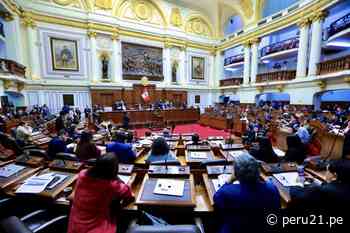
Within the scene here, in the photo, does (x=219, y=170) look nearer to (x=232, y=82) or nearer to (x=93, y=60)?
(x=93, y=60)

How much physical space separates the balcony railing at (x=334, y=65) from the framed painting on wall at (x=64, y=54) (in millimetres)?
14065

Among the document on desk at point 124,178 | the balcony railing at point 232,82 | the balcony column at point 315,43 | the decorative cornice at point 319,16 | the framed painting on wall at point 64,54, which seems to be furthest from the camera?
the balcony railing at point 232,82

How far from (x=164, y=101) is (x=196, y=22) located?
317 inches

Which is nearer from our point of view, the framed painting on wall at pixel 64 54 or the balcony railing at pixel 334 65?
the balcony railing at pixel 334 65

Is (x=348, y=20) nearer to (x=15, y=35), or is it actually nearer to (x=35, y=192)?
(x=35, y=192)

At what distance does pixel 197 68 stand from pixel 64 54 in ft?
34.4

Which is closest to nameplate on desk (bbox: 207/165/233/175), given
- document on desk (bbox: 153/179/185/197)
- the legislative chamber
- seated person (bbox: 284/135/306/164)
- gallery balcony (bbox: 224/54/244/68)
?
the legislative chamber

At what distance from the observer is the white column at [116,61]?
1251cm

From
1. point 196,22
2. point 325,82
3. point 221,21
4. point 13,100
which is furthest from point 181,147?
point 221,21

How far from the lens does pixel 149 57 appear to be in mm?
13977

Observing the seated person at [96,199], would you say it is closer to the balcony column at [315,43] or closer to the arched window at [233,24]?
the balcony column at [315,43]

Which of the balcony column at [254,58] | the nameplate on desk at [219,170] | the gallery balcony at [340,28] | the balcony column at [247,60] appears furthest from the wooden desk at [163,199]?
the balcony column at [247,60]

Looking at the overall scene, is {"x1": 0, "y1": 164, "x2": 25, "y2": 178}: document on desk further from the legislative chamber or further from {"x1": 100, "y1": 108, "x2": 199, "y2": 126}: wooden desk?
{"x1": 100, "y1": 108, "x2": 199, "y2": 126}: wooden desk

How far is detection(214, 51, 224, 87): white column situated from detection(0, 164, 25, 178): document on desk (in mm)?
16735
